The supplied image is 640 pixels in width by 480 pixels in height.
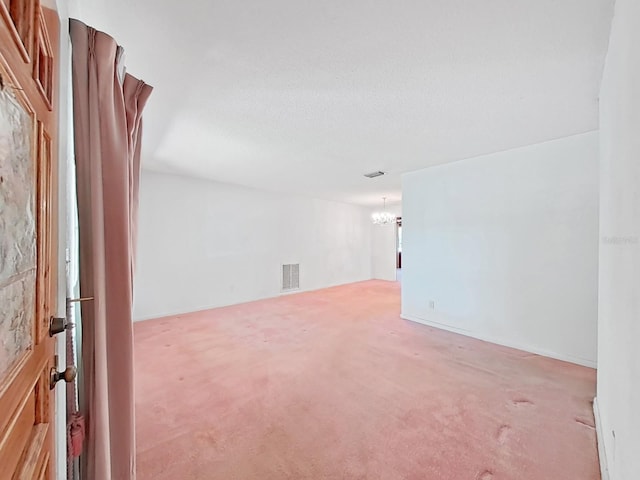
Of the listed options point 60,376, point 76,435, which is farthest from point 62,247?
point 76,435

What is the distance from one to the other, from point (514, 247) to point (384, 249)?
16.6 ft

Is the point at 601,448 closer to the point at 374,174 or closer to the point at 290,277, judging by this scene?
the point at 374,174

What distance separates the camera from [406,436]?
1822 millimetres

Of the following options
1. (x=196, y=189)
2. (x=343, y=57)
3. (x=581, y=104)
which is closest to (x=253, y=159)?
(x=196, y=189)

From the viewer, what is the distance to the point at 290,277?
6.38 meters

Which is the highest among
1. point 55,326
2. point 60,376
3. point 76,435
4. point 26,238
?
point 26,238

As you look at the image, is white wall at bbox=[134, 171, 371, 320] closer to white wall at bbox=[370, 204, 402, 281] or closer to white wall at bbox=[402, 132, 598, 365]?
white wall at bbox=[370, 204, 402, 281]

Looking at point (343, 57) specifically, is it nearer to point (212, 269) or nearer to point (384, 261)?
point (212, 269)

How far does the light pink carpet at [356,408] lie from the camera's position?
160cm

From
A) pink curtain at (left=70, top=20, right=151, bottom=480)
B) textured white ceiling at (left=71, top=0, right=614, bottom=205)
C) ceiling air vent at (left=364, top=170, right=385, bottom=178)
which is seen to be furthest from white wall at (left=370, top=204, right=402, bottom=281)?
pink curtain at (left=70, top=20, right=151, bottom=480)

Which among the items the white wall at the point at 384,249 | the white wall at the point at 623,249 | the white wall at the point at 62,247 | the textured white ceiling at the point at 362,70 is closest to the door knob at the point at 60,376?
the white wall at the point at 62,247

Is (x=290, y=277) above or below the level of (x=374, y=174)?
below

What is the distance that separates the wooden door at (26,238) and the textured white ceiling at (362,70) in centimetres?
90

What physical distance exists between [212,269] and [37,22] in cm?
475
